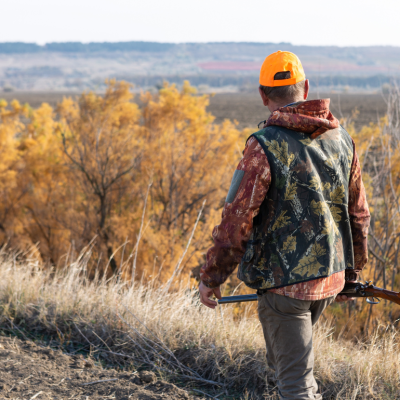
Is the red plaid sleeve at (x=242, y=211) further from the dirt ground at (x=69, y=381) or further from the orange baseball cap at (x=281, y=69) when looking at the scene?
the dirt ground at (x=69, y=381)

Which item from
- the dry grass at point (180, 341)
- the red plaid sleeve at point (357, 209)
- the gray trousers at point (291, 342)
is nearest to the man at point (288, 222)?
the gray trousers at point (291, 342)

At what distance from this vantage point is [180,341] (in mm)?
2982

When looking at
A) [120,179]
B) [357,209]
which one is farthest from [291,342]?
[120,179]

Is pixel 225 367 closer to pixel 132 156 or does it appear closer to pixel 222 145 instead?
pixel 132 156

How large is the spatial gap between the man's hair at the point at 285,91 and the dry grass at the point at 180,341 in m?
1.54

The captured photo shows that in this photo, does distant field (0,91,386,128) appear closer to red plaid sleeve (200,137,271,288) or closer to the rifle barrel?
the rifle barrel

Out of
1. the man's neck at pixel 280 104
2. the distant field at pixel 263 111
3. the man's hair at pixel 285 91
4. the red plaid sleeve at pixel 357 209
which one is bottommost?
the red plaid sleeve at pixel 357 209

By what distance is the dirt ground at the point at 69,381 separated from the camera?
2.39 meters

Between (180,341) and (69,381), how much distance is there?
0.77 m

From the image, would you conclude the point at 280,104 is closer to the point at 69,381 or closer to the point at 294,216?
the point at 294,216

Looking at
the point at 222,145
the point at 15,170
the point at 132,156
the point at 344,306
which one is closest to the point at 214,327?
the point at 344,306

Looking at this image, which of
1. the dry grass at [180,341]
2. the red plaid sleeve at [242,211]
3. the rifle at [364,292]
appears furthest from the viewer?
the dry grass at [180,341]

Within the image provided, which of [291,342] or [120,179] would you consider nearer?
[291,342]

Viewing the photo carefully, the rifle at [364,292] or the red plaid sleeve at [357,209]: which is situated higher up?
the red plaid sleeve at [357,209]
